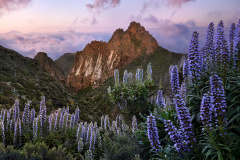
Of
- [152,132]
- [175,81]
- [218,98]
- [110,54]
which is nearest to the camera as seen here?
[218,98]

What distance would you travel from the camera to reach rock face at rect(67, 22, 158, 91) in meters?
133

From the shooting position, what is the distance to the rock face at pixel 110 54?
13309 cm

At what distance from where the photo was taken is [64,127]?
258 inches

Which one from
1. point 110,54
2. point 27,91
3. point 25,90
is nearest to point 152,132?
point 25,90

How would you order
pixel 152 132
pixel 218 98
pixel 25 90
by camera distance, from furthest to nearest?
pixel 25 90, pixel 152 132, pixel 218 98

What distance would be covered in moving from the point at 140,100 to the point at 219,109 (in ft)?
22.7

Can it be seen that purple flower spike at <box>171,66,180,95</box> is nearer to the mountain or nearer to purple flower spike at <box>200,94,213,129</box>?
purple flower spike at <box>200,94,213,129</box>

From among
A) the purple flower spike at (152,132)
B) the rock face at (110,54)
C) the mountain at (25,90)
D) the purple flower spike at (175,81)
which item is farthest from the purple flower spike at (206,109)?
the rock face at (110,54)

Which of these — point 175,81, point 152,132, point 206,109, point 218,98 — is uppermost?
point 175,81

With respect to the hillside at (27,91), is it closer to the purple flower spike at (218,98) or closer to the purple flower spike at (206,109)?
the purple flower spike at (206,109)

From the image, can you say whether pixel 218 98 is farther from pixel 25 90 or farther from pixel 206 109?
pixel 25 90

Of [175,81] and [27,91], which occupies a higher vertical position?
[27,91]

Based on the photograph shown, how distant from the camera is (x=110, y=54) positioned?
16000 cm

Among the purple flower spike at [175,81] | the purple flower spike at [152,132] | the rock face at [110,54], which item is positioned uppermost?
the rock face at [110,54]
